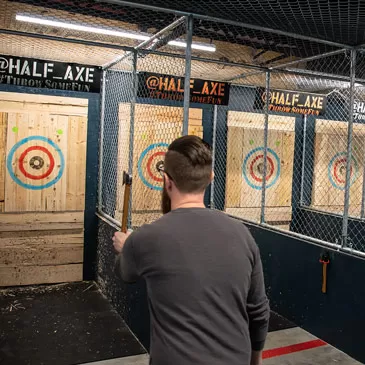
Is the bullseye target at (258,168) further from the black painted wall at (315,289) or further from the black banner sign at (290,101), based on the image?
the black painted wall at (315,289)

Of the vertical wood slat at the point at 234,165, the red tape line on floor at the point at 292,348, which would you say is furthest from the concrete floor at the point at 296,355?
the vertical wood slat at the point at 234,165

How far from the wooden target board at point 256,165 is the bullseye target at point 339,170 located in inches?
35.2

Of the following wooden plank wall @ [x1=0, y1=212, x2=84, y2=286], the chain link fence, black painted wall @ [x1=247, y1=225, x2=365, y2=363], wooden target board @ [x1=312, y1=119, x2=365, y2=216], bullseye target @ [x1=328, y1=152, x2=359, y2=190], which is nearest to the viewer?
black painted wall @ [x1=247, y1=225, x2=365, y2=363]

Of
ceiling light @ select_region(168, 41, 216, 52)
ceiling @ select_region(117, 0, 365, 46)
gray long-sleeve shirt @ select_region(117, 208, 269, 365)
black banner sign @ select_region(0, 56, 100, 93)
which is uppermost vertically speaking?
ceiling light @ select_region(168, 41, 216, 52)

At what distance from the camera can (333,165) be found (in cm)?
724

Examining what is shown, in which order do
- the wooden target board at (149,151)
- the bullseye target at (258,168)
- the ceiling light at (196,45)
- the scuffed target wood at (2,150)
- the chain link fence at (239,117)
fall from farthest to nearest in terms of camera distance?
1. the bullseye target at (258,168)
2. the wooden target board at (149,151)
3. the scuffed target wood at (2,150)
4. the ceiling light at (196,45)
5. the chain link fence at (239,117)

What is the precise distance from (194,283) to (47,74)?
3.36m

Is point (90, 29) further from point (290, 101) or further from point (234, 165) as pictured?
point (234, 165)

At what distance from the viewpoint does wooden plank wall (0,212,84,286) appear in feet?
16.7

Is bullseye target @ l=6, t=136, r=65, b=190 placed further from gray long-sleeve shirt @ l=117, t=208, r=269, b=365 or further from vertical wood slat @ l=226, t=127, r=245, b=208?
gray long-sleeve shirt @ l=117, t=208, r=269, b=365

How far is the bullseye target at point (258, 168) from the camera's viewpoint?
6.42m

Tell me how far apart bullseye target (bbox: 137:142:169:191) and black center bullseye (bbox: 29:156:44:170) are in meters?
1.20

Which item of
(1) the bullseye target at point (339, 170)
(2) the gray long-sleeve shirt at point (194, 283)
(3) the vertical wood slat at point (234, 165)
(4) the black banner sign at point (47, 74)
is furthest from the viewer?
(1) the bullseye target at point (339, 170)

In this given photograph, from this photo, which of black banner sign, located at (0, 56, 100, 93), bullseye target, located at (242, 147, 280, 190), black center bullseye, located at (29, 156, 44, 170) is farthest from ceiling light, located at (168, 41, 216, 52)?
bullseye target, located at (242, 147, 280, 190)
